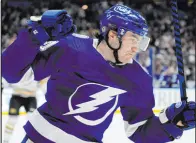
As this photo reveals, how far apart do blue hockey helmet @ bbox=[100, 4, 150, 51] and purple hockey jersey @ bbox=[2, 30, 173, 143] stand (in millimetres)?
90

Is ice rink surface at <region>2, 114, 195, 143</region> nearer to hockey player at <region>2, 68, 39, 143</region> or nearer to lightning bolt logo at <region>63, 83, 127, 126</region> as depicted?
hockey player at <region>2, 68, 39, 143</region>

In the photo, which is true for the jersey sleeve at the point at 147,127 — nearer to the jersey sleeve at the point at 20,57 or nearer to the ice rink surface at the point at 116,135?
the jersey sleeve at the point at 20,57

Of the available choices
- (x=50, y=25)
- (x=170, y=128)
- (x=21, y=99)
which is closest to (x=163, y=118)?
(x=170, y=128)

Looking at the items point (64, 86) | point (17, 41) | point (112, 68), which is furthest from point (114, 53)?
point (17, 41)

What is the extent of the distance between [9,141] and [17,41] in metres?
2.39

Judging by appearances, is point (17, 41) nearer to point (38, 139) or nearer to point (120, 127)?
point (38, 139)

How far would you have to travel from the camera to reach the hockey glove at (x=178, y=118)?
1.49 meters

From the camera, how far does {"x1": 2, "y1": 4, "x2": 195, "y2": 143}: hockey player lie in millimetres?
1443

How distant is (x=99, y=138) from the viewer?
1489 mm

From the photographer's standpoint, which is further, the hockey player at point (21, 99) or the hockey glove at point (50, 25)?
the hockey player at point (21, 99)

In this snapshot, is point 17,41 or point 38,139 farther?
point 38,139

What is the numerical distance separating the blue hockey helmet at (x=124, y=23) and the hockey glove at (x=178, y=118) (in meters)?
0.23

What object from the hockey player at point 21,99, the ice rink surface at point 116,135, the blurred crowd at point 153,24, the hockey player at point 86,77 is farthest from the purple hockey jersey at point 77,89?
the blurred crowd at point 153,24

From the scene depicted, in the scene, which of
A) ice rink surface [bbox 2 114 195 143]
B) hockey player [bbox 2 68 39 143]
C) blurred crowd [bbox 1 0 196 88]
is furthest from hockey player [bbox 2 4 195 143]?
blurred crowd [bbox 1 0 196 88]
